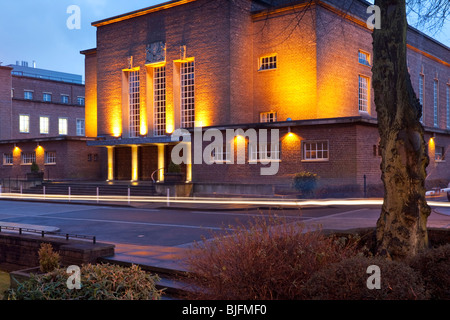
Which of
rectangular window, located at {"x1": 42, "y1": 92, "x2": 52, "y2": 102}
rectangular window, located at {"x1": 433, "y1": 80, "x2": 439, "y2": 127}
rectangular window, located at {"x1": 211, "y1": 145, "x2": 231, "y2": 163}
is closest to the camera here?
rectangular window, located at {"x1": 211, "y1": 145, "x2": 231, "y2": 163}

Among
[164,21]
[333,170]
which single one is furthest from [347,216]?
[164,21]

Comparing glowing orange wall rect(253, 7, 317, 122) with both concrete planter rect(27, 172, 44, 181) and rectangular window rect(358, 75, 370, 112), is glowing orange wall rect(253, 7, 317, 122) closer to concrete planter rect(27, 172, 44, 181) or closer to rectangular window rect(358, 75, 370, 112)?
rectangular window rect(358, 75, 370, 112)

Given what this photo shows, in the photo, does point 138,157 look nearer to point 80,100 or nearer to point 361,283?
point 361,283

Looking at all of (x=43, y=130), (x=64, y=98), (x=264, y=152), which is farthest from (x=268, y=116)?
(x=64, y=98)

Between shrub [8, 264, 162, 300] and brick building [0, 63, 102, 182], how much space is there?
39326 millimetres

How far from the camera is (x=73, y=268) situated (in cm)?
519

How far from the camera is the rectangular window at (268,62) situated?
37469 millimetres

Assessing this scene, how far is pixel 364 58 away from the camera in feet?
132

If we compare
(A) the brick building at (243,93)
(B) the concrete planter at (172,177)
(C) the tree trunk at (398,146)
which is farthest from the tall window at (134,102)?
(C) the tree trunk at (398,146)

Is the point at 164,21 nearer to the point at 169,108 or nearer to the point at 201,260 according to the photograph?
the point at 169,108

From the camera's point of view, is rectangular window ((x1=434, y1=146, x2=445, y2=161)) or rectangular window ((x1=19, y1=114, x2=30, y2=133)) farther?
rectangular window ((x1=19, y1=114, x2=30, y2=133))

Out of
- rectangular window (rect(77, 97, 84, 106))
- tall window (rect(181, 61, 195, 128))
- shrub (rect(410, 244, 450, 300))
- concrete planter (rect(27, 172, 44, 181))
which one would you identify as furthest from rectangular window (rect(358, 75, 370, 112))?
rectangular window (rect(77, 97, 84, 106))

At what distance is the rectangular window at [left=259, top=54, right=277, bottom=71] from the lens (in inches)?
1475

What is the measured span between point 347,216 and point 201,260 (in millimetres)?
13182
